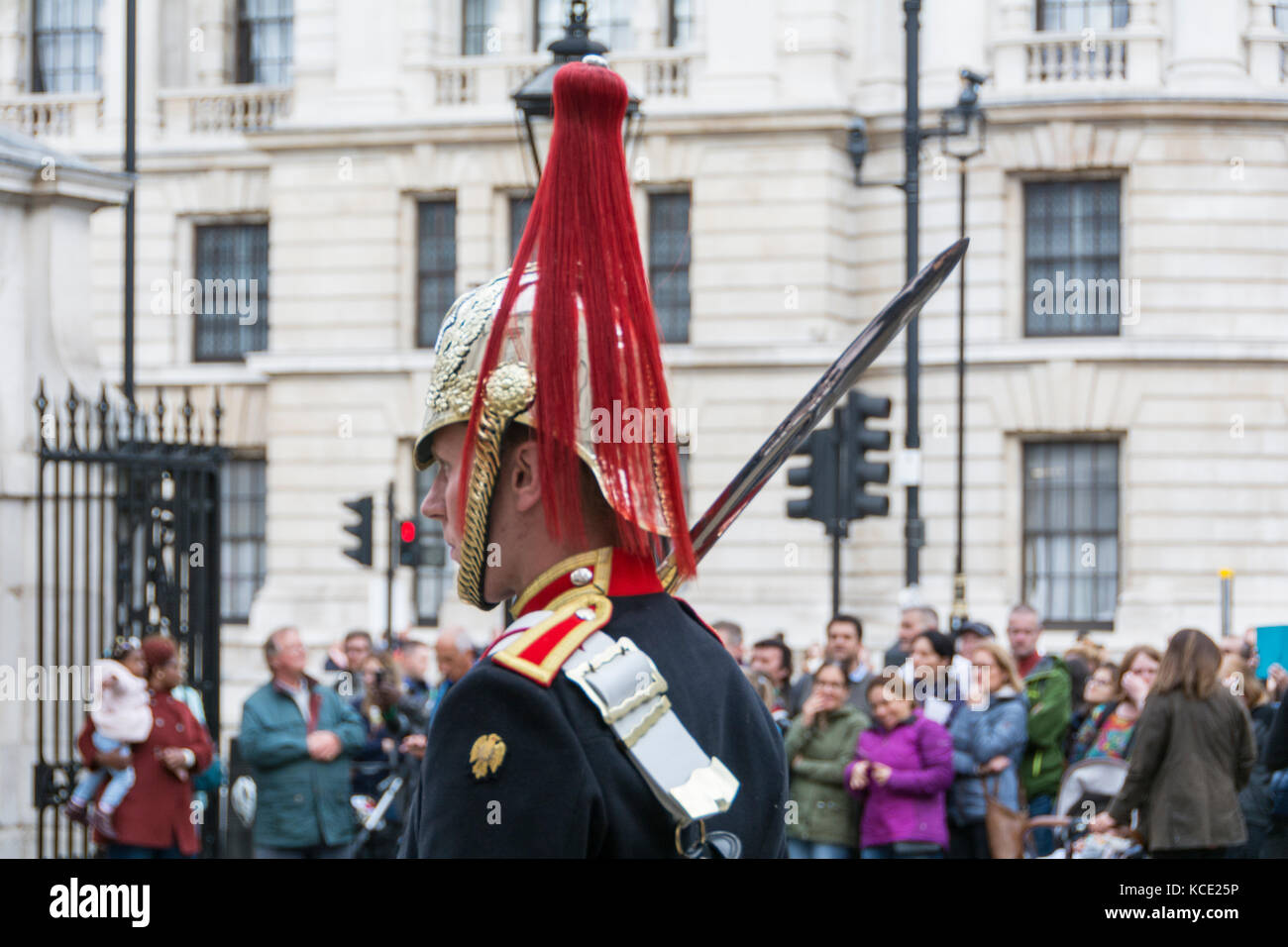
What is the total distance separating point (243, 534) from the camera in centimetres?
3125

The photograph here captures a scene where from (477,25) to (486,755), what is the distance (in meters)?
29.1

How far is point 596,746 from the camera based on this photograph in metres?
2.41

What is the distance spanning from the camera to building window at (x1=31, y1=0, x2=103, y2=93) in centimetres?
3200

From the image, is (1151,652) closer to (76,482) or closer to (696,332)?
(76,482)

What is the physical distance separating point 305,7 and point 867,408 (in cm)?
1826

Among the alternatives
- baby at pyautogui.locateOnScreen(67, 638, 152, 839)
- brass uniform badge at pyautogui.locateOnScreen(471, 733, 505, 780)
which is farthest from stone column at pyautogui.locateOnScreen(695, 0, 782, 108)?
brass uniform badge at pyautogui.locateOnScreen(471, 733, 505, 780)

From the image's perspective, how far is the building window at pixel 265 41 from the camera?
3192 cm

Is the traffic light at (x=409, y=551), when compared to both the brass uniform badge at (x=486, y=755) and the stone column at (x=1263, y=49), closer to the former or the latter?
the stone column at (x=1263, y=49)

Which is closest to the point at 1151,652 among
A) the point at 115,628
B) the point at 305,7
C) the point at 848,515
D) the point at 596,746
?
the point at 848,515

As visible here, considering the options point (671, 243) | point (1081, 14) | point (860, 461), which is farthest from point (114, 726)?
point (1081, 14)

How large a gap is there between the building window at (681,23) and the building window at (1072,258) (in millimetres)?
5438

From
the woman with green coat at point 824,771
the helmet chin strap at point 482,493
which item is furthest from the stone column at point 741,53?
the helmet chin strap at point 482,493

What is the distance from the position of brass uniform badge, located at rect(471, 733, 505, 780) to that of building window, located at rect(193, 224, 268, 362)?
29.8 m

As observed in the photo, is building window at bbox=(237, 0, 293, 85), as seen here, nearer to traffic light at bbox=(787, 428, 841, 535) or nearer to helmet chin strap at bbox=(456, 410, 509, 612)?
traffic light at bbox=(787, 428, 841, 535)
